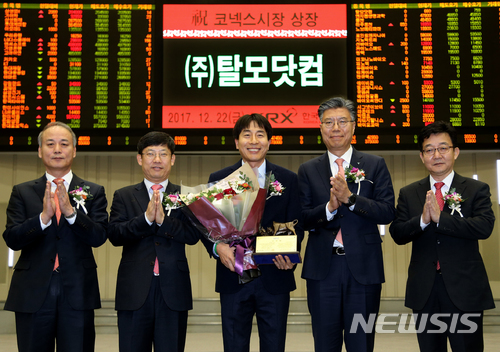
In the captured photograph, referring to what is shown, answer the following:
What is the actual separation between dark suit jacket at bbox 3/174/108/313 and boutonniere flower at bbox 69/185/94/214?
77 mm

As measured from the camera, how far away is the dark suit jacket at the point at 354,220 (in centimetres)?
238

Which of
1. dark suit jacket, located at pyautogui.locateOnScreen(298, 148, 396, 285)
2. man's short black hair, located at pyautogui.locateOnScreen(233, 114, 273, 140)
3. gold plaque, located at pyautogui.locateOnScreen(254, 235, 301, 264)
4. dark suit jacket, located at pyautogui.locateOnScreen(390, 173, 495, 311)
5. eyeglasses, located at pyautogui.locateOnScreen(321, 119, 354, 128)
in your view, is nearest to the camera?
gold plaque, located at pyautogui.locateOnScreen(254, 235, 301, 264)

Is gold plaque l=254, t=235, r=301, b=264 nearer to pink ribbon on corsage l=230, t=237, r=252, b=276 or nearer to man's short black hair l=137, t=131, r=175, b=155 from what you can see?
pink ribbon on corsage l=230, t=237, r=252, b=276

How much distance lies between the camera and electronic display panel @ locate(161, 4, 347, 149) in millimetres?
4504

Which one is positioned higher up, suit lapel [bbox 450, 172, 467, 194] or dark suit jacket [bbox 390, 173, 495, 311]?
suit lapel [bbox 450, 172, 467, 194]

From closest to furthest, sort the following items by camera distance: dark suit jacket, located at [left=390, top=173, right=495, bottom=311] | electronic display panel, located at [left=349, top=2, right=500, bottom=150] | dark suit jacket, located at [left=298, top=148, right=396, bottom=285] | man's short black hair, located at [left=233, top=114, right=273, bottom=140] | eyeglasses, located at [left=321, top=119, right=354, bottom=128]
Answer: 1. dark suit jacket, located at [left=298, top=148, right=396, bottom=285]
2. dark suit jacket, located at [left=390, top=173, right=495, bottom=311]
3. eyeglasses, located at [left=321, top=119, right=354, bottom=128]
4. man's short black hair, located at [left=233, top=114, right=273, bottom=140]
5. electronic display panel, located at [left=349, top=2, right=500, bottom=150]

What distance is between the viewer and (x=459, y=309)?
245 centimetres

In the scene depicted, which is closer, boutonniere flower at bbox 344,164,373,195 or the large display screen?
boutonniere flower at bbox 344,164,373,195

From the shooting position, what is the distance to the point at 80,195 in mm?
2521

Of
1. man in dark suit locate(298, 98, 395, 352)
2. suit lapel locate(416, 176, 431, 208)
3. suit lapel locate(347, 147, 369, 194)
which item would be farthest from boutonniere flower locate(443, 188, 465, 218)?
suit lapel locate(347, 147, 369, 194)

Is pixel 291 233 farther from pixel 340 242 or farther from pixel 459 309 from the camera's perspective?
pixel 459 309

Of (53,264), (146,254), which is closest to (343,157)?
(146,254)

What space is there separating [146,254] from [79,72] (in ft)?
8.58

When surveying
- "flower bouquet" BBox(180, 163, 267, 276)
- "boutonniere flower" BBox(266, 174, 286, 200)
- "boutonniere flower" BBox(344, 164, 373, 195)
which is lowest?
"flower bouquet" BBox(180, 163, 267, 276)
